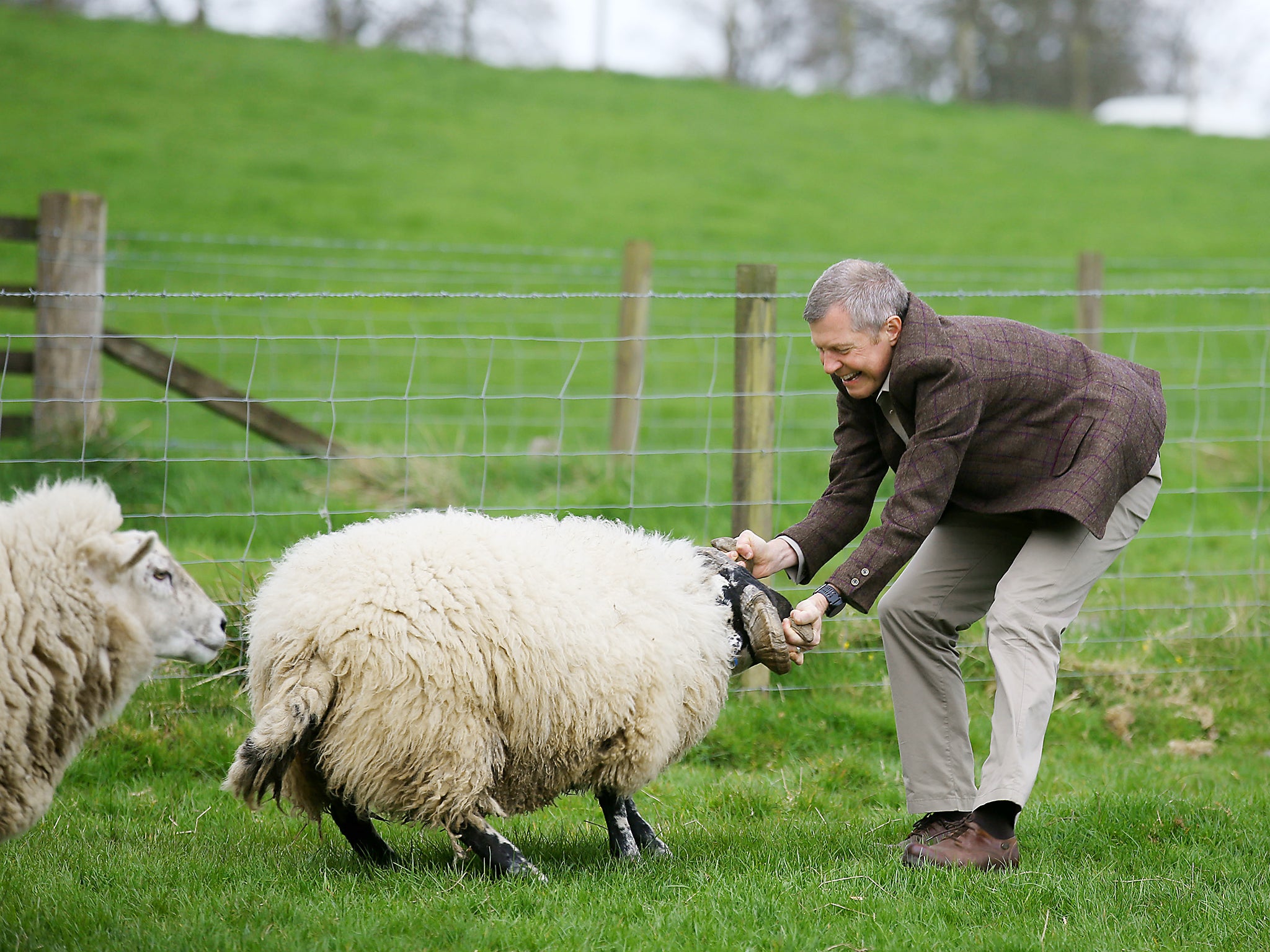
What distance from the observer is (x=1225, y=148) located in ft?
75.2

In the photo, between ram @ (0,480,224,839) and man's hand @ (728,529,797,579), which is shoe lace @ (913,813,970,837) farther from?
ram @ (0,480,224,839)

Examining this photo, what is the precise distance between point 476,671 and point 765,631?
911mm

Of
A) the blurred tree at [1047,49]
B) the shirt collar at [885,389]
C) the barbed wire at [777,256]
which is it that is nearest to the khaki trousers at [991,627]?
the shirt collar at [885,389]

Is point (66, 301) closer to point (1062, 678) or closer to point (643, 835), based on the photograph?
point (643, 835)

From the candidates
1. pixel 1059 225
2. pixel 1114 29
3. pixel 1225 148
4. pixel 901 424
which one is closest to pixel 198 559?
pixel 901 424

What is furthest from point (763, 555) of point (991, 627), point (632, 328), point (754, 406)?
point (632, 328)

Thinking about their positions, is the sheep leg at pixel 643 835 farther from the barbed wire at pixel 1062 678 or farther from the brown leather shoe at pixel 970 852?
the barbed wire at pixel 1062 678

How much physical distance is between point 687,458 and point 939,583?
498 cm

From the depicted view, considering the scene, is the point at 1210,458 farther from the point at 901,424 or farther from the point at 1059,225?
the point at 1059,225

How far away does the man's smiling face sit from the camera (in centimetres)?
339

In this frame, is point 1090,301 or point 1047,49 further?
point 1047,49

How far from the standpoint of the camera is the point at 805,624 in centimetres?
342

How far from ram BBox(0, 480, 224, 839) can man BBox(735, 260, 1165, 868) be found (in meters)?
1.83

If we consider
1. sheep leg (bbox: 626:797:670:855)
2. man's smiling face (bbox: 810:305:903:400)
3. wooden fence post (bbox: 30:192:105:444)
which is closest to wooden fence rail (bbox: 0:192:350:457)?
wooden fence post (bbox: 30:192:105:444)
